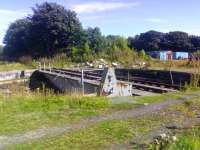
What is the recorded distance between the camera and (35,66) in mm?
36688

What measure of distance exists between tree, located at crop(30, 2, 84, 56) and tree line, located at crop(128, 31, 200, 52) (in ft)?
109

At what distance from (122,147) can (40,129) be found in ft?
6.45

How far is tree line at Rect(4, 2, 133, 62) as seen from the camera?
4125 centimetres

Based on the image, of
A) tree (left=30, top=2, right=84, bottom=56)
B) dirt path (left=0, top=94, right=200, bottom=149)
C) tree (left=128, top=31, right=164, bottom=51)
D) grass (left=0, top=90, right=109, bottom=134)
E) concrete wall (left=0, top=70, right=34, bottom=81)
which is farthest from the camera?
tree (left=128, top=31, right=164, bottom=51)

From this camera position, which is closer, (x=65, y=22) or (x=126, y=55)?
(x=126, y=55)

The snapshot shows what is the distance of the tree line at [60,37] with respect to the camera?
41.2 metres

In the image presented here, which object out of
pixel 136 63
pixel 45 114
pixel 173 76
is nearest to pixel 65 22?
pixel 136 63

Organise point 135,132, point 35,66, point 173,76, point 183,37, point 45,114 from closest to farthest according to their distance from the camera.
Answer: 1. point 135,132
2. point 45,114
3. point 173,76
4. point 35,66
5. point 183,37

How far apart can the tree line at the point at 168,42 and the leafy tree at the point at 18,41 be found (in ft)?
98.6

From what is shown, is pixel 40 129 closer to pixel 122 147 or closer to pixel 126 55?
pixel 122 147

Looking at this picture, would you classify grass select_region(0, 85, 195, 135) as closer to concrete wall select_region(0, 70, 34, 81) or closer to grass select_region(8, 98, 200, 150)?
grass select_region(8, 98, 200, 150)

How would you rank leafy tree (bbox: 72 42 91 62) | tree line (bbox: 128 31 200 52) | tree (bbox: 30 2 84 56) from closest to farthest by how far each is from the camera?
1. leafy tree (bbox: 72 42 91 62)
2. tree (bbox: 30 2 84 56)
3. tree line (bbox: 128 31 200 52)

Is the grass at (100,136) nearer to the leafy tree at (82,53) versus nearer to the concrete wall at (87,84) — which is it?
the concrete wall at (87,84)

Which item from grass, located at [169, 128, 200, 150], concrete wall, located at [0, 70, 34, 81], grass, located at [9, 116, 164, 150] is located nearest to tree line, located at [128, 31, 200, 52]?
concrete wall, located at [0, 70, 34, 81]
